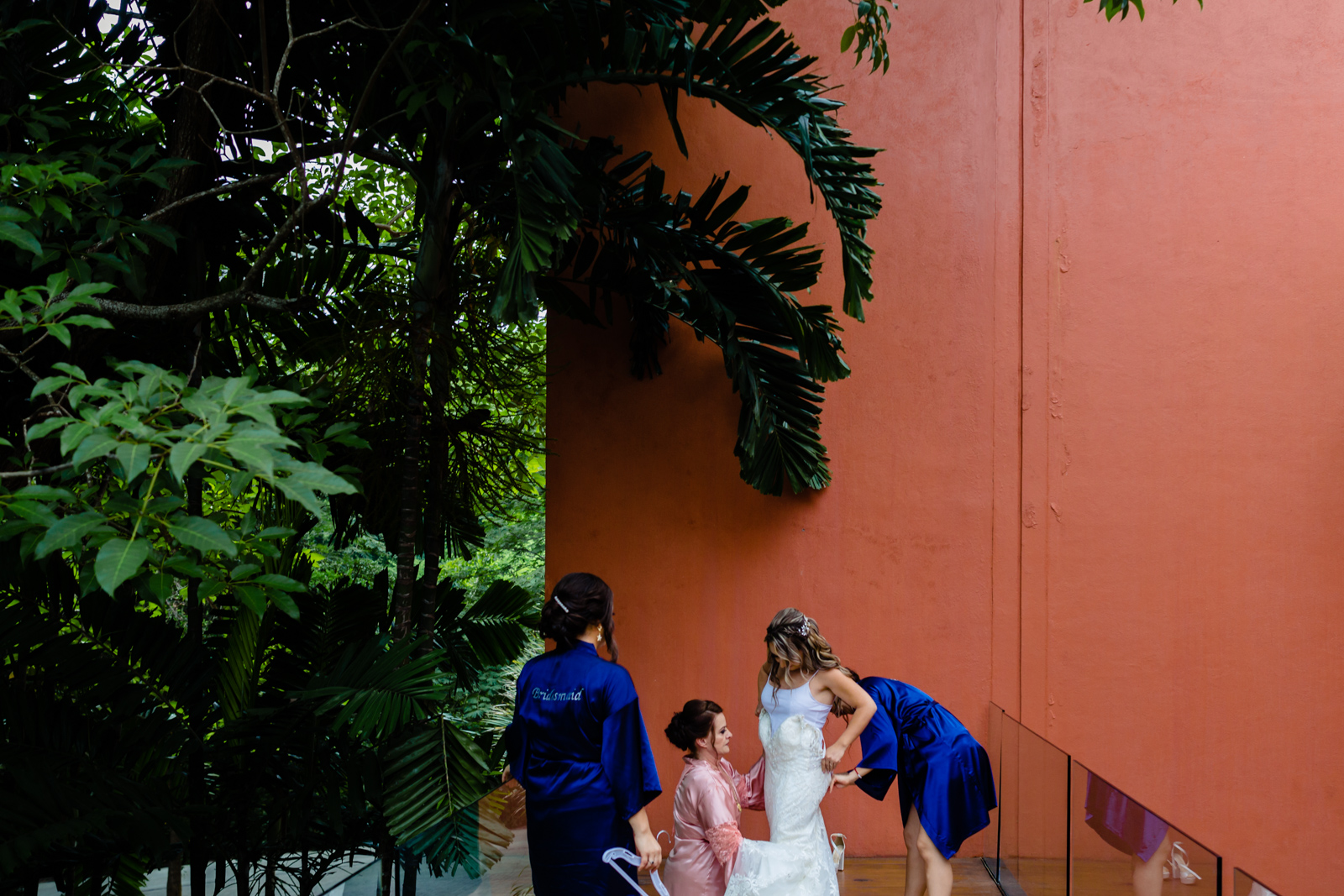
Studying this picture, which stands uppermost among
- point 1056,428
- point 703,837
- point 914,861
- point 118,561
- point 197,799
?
point 1056,428

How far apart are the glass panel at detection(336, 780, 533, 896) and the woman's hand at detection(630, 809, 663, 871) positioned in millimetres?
637

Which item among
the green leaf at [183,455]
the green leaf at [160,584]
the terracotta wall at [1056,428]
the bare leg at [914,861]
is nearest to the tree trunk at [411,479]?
the terracotta wall at [1056,428]

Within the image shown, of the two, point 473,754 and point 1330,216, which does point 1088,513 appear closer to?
point 1330,216

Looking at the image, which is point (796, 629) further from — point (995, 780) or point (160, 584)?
point (160, 584)

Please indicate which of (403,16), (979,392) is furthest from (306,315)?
(979,392)

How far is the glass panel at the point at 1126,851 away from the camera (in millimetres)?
2463

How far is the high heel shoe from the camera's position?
2477 mm

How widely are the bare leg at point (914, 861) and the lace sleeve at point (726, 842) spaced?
88cm

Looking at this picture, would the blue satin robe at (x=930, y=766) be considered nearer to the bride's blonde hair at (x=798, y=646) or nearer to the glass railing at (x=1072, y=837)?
the glass railing at (x=1072, y=837)

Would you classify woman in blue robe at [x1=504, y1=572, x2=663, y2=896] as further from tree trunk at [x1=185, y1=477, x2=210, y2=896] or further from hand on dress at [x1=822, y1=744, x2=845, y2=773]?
tree trunk at [x1=185, y1=477, x2=210, y2=896]

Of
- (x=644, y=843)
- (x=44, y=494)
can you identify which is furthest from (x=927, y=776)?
(x=44, y=494)

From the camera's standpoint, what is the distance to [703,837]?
3.43 m

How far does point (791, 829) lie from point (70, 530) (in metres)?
2.80

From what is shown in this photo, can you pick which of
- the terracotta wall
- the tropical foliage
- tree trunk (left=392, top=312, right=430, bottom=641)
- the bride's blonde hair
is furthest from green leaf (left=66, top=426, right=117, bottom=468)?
the terracotta wall
